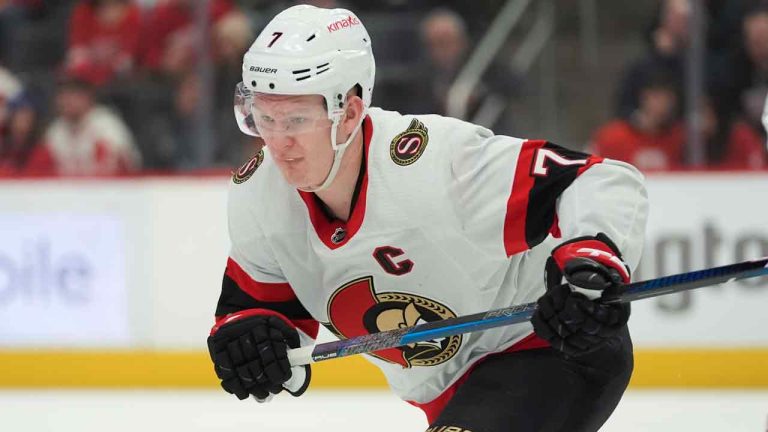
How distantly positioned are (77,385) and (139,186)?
90 cm

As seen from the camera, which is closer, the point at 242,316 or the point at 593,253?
the point at 593,253

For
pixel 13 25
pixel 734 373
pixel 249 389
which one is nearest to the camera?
pixel 249 389

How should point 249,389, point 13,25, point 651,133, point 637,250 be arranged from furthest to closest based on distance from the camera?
point 13,25 < point 651,133 < point 249,389 < point 637,250

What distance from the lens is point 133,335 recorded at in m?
5.73

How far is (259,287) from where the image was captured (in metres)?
2.88

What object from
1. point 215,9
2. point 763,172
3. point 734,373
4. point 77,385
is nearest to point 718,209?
point 763,172

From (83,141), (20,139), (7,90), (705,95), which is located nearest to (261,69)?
(705,95)

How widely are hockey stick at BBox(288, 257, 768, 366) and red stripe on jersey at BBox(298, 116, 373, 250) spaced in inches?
8.7

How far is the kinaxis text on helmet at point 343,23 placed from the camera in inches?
105

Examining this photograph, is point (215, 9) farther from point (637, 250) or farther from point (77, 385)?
point (637, 250)

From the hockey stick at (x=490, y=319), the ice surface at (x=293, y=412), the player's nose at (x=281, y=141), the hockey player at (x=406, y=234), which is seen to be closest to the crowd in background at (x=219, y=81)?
Result: the ice surface at (x=293, y=412)

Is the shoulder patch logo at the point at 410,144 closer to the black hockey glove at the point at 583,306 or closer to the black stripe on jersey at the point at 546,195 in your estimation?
the black stripe on jersey at the point at 546,195

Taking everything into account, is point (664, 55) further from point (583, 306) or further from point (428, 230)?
point (583, 306)

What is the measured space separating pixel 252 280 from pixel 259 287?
0.02 metres
